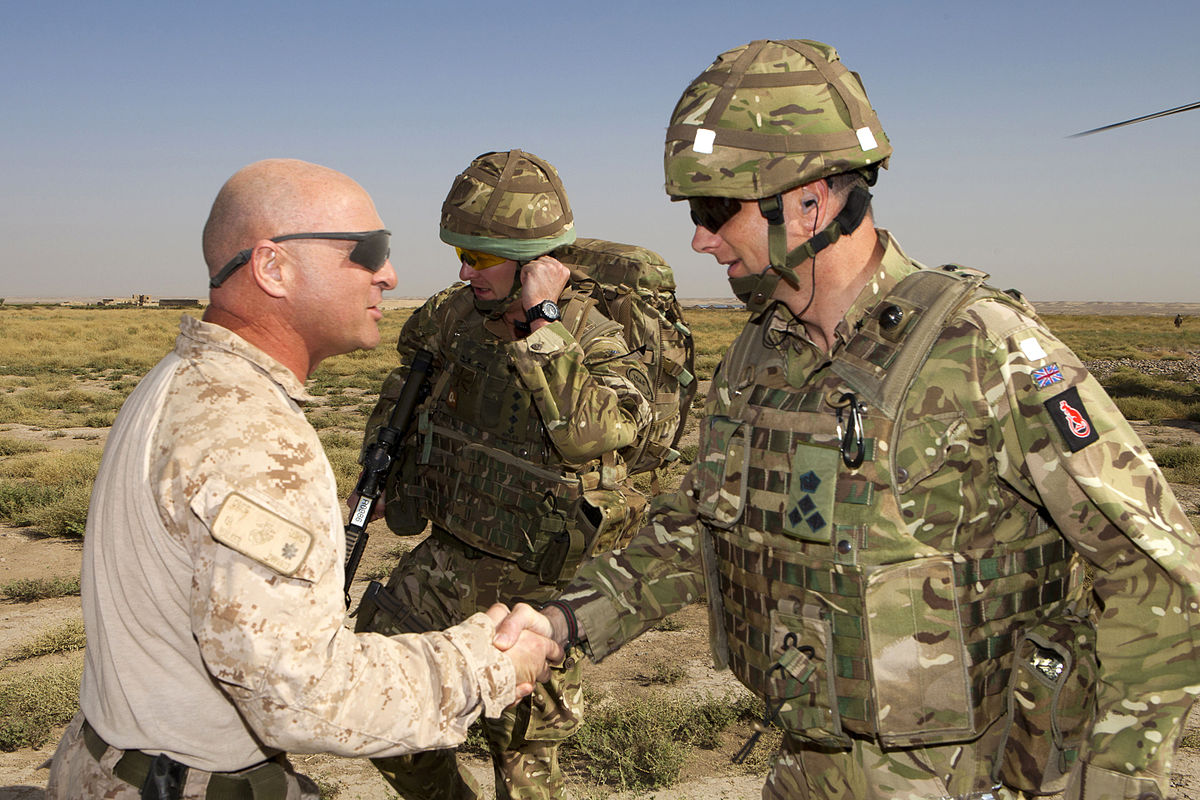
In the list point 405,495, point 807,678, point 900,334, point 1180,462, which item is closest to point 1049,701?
point 807,678

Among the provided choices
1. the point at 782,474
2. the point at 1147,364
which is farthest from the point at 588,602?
the point at 1147,364

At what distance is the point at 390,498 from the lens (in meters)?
4.97

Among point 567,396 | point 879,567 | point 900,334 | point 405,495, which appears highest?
point 900,334

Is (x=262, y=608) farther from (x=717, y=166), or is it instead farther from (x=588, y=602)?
(x=717, y=166)

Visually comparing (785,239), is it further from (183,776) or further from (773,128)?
(183,776)

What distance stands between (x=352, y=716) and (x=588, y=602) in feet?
3.45

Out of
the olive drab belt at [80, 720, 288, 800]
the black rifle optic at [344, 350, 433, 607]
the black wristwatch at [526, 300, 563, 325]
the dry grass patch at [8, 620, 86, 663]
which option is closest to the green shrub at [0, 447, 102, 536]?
the dry grass patch at [8, 620, 86, 663]

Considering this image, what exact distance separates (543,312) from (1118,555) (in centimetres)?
248

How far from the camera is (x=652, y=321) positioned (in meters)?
5.78

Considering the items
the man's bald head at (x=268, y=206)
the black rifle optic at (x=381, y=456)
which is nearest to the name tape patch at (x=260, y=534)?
the man's bald head at (x=268, y=206)

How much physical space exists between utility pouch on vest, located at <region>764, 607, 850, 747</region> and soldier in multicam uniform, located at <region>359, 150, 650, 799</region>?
1.64 m

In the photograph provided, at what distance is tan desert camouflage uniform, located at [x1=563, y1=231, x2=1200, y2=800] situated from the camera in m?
1.92

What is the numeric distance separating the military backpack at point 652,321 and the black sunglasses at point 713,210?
247 cm

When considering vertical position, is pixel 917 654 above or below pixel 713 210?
below
